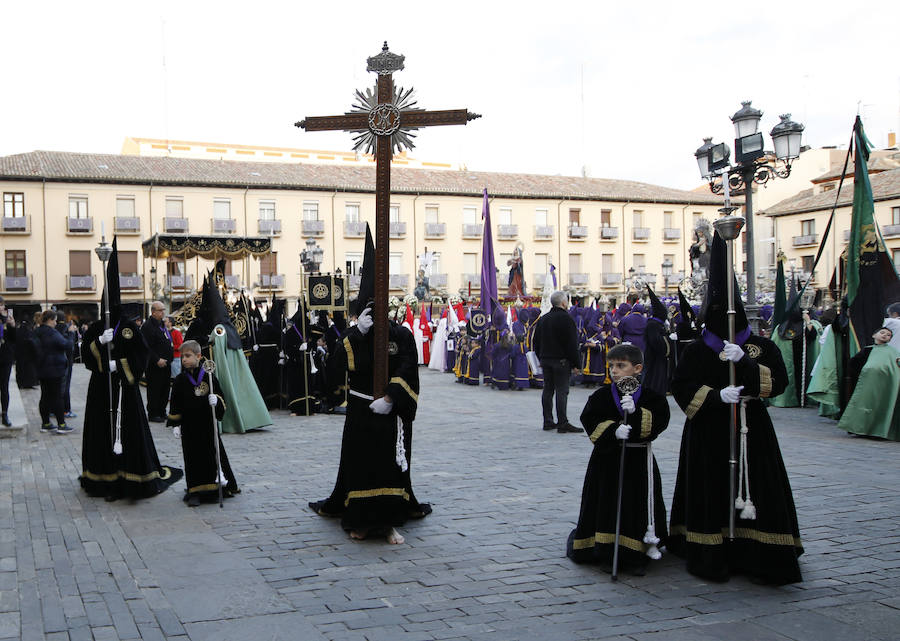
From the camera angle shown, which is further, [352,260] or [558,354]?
[352,260]

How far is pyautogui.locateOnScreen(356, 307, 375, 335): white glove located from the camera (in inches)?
236

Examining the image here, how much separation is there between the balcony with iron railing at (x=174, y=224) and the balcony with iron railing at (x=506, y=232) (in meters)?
18.7

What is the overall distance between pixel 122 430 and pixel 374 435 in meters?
2.94

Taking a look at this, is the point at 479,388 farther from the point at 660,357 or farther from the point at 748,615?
the point at 748,615

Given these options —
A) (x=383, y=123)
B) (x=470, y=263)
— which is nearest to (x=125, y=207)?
(x=470, y=263)

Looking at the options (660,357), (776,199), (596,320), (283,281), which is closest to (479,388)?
(596,320)

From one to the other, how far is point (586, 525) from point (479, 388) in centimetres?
1305

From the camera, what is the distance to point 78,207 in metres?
42.9

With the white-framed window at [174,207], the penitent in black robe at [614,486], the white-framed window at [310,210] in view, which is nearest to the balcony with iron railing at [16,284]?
the white-framed window at [174,207]

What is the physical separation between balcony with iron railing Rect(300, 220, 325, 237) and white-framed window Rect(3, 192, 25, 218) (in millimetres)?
14617

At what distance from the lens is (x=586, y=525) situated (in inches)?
202

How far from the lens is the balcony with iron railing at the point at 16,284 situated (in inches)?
1618

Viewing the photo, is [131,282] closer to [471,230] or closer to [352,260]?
[352,260]

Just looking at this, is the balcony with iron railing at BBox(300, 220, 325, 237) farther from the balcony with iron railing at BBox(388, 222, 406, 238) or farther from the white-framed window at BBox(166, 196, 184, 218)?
the white-framed window at BBox(166, 196, 184, 218)
